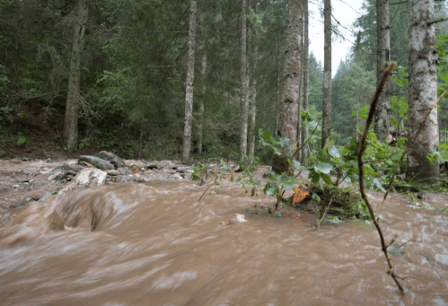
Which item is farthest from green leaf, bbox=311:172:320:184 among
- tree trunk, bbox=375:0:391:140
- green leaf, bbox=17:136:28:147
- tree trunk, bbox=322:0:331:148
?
green leaf, bbox=17:136:28:147

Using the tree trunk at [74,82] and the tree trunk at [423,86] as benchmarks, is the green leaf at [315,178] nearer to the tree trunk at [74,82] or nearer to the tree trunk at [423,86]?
the tree trunk at [423,86]

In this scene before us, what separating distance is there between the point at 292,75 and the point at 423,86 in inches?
98.8

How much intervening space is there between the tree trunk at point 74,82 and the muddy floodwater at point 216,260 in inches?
369

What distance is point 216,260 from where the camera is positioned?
1.52 metres

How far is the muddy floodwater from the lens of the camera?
1.16 m

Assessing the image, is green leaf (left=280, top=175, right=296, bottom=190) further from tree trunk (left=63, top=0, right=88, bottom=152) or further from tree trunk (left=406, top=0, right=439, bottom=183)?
tree trunk (left=63, top=0, right=88, bottom=152)

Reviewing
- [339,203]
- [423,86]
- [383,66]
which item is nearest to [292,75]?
[423,86]

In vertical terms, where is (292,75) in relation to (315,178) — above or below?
above

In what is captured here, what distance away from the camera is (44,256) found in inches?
72.4

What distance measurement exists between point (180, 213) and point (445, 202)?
4.06 m

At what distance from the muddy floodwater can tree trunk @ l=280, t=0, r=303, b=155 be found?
194 centimetres

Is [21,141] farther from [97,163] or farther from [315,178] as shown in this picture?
[315,178]

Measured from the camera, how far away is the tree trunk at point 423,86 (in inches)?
160

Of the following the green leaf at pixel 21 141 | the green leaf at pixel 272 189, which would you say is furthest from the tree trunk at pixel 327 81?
the green leaf at pixel 21 141
